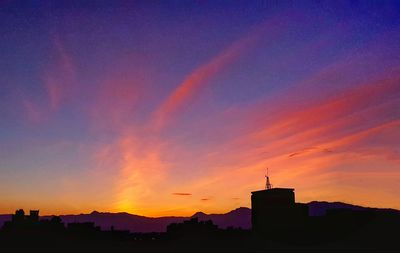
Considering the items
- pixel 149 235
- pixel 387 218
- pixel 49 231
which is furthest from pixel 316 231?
pixel 49 231

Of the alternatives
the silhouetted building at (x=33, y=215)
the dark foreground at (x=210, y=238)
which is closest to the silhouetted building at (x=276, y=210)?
the dark foreground at (x=210, y=238)

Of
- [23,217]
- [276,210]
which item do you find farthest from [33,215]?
[276,210]

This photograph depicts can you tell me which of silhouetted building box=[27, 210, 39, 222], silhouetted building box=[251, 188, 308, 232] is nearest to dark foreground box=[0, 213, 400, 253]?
silhouetted building box=[251, 188, 308, 232]

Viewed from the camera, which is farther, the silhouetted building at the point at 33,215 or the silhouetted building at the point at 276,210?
the silhouetted building at the point at 276,210

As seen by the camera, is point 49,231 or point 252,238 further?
point 252,238

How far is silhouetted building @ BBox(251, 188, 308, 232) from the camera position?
151625 mm

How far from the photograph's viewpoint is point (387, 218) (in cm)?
15612

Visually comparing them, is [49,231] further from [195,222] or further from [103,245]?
[195,222]

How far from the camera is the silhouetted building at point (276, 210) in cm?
15162

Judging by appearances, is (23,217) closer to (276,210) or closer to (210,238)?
(210,238)

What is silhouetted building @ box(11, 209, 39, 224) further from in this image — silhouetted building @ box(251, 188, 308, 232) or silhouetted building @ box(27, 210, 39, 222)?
silhouetted building @ box(251, 188, 308, 232)

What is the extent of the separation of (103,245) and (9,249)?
24038 millimetres

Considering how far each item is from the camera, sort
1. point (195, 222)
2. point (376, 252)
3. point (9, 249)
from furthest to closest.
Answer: point (195, 222) → point (376, 252) → point (9, 249)

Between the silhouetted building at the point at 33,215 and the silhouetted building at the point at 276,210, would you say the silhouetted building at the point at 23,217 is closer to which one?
the silhouetted building at the point at 33,215
